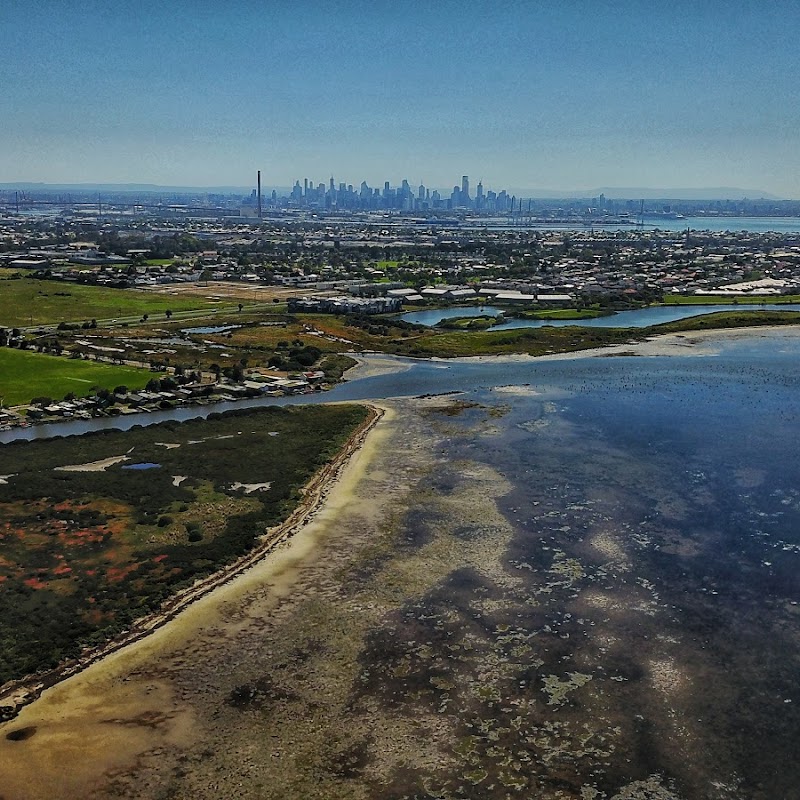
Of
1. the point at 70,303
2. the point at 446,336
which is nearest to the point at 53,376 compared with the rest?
the point at 446,336

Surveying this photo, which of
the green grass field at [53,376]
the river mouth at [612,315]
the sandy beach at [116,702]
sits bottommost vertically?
the sandy beach at [116,702]

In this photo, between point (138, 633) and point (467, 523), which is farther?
point (467, 523)

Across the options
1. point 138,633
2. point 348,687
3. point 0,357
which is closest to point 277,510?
point 138,633

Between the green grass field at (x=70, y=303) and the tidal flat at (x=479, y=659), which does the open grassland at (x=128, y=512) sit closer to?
the tidal flat at (x=479, y=659)

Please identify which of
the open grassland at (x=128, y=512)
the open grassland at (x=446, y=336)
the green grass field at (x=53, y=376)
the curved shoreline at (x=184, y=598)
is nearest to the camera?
the curved shoreline at (x=184, y=598)

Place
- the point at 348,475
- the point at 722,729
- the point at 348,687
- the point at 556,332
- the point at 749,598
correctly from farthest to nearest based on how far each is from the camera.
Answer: the point at 556,332 → the point at 348,475 → the point at 749,598 → the point at 348,687 → the point at 722,729

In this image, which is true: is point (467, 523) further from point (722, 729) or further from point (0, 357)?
point (0, 357)

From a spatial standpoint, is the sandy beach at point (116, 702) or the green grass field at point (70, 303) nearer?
the sandy beach at point (116, 702)

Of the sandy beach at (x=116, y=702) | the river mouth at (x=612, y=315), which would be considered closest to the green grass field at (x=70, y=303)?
the river mouth at (x=612, y=315)

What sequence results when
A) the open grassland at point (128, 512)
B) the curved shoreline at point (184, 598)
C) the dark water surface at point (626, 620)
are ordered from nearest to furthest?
the dark water surface at point (626, 620)
the curved shoreline at point (184, 598)
the open grassland at point (128, 512)
